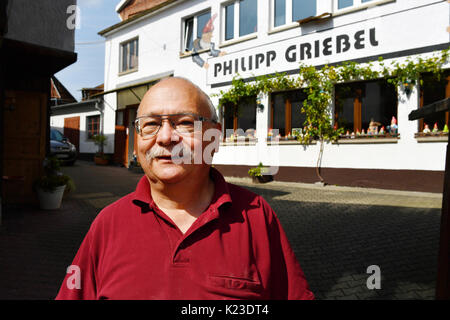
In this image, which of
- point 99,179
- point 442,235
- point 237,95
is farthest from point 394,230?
point 99,179

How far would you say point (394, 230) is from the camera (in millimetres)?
5090

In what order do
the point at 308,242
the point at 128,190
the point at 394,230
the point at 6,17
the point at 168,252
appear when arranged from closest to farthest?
the point at 168,252 → the point at 308,242 → the point at 394,230 → the point at 6,17 → the point at 128,190

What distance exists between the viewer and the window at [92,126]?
19.0 m

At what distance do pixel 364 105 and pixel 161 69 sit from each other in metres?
8.75

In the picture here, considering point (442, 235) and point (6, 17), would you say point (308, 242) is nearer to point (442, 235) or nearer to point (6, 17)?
point (442, 235)

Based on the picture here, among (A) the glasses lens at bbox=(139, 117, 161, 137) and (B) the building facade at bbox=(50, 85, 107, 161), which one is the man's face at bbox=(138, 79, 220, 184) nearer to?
(A) the glasses lens at bbox=(139, 117, 161, 137)

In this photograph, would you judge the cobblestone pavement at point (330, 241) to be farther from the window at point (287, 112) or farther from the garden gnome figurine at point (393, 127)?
the window at point (287, 112)

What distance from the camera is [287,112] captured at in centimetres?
1109

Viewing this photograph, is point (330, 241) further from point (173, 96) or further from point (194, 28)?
point (194, 28)

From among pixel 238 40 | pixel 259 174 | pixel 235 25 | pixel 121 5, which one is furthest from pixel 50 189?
pixel 121 5

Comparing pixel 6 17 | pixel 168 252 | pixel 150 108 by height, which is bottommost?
pixel 168 252

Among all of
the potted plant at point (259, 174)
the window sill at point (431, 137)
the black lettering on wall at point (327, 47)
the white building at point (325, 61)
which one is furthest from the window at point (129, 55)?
the window sill at point (431, 137)

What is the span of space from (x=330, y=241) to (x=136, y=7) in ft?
54.9

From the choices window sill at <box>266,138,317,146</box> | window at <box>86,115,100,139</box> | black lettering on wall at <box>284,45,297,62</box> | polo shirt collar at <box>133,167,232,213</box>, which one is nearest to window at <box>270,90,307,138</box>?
window sill at <box>266,138,317,146</box>
